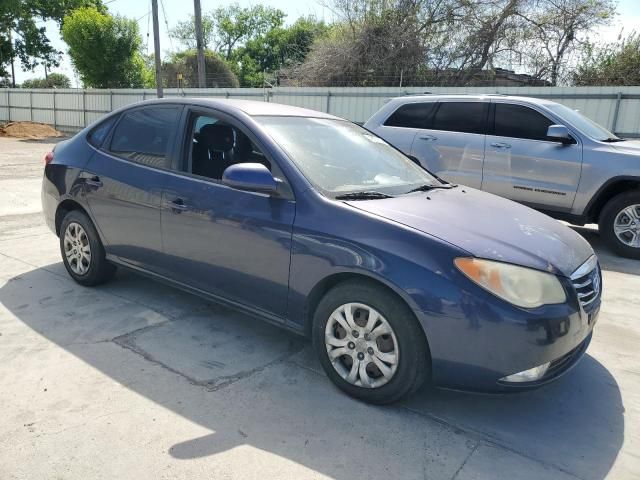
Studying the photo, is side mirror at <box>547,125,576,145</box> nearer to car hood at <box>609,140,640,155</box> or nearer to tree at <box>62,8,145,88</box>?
car hood at <box>609,140,640,155</box>

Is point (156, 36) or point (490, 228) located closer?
point (490, 228)

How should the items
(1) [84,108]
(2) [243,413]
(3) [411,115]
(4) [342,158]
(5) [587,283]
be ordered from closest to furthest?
(2) [243,413]
(5) [587,283]
(4) [342,158]
(3) [411,115]
(1) [84,108]

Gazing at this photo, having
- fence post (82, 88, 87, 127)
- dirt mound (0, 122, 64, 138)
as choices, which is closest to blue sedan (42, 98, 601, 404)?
dirt mound (0, 122, 64, 138)

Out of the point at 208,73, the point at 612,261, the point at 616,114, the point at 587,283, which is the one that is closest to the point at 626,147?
the point at 612,261

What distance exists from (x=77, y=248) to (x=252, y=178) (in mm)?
2281

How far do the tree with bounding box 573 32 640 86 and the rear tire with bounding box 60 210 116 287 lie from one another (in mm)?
16094

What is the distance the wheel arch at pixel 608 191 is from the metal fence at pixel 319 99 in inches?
250

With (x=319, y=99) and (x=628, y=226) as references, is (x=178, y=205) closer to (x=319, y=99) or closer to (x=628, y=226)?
(x=628, y=226)

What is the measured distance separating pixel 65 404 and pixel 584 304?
2824mm

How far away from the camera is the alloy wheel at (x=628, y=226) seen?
6.26m

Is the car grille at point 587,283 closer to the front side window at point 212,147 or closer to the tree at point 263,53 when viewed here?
the front side window at point 212,147

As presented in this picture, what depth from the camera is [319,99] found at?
17172 millimetres

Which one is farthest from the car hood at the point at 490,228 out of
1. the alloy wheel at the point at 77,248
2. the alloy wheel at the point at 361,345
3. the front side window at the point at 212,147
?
the alloy wheel at the point at 77,248

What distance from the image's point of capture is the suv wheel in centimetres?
625
